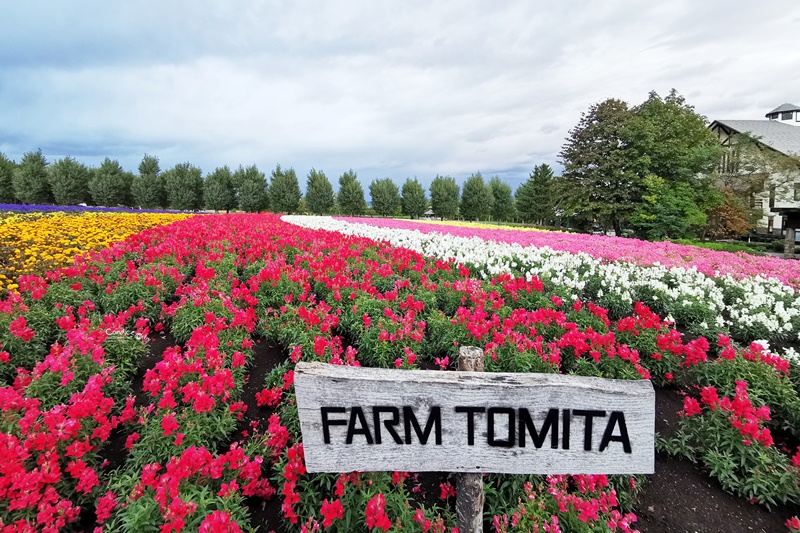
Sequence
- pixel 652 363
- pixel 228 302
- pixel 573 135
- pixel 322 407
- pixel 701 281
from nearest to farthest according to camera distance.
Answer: pixel 322 407 → pixel 652 363 → pixel 228 302 → pixel 701 281 → pixel 573 135

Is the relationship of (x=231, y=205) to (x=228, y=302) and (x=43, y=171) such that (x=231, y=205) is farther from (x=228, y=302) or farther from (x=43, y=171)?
(x=228, y=302)

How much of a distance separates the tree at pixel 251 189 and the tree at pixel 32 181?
19665 mm

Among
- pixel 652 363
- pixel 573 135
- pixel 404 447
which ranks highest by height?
pixel 573 135

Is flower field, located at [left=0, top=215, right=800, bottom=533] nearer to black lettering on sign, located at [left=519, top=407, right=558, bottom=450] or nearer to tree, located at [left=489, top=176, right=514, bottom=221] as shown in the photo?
black lettering on sign, located at [left=519, top=407, right=558, bottom=450]

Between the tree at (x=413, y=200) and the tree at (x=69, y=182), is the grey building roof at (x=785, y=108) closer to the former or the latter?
the tree at (x=413, y=200)

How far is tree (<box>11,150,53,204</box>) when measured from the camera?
39875 mm

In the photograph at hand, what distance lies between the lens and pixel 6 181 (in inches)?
1592

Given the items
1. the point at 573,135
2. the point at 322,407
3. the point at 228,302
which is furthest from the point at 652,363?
the point at 573,135

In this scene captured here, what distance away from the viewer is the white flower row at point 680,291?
16.7 feet

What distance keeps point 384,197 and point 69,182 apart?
3567cm

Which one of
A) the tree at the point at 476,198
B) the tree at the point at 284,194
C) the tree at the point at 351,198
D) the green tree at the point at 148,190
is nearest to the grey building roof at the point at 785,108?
the tree at the point at 476,198

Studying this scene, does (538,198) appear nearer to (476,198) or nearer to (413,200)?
(476,198)

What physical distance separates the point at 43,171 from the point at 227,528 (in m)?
58.1

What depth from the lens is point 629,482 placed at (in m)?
2.60
